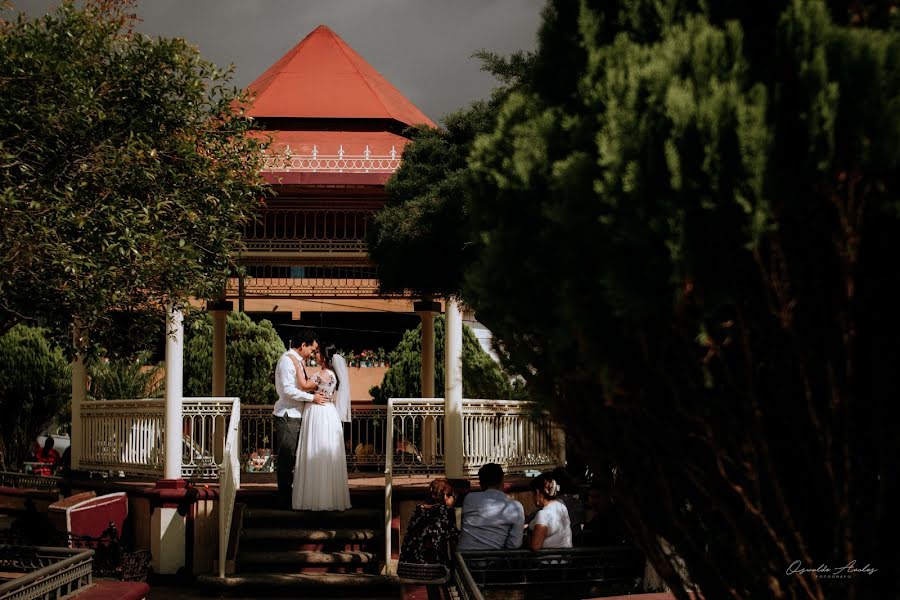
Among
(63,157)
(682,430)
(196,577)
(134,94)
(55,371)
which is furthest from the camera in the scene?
(55,371)

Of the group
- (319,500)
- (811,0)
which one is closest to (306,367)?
(319,500)

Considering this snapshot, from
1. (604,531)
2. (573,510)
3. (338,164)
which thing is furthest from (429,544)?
(338,164)

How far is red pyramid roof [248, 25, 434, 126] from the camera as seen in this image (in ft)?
73.8

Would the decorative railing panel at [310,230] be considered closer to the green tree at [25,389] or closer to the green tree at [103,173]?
the green tree at [103,173]

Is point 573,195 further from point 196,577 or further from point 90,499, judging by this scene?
point 90,499

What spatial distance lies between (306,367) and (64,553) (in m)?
4.12

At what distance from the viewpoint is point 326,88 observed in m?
23.4

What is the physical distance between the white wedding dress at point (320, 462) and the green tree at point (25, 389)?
1369 cm

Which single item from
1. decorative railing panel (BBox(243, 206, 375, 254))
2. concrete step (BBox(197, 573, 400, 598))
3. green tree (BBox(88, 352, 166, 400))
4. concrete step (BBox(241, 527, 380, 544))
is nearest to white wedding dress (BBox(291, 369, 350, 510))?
concrete step (BBox(241, 527, 380, 544))

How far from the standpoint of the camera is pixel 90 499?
12.5 m

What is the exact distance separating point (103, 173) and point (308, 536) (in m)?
4.97

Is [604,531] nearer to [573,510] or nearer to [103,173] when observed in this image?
[573,510]

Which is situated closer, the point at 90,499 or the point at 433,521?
the point at 433,521

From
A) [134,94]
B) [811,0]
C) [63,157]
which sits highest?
[134,94]
